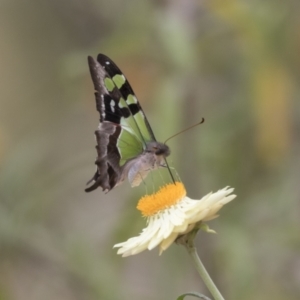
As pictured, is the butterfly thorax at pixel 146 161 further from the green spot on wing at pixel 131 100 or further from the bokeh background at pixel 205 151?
the bokeh background at pixel 205 151

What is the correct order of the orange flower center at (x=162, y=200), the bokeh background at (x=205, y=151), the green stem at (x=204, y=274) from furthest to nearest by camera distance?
the bokeh background at (x=205, y=151) < the orange flower center at (x=162, y=200) < the green stem at (x=204, y=274)

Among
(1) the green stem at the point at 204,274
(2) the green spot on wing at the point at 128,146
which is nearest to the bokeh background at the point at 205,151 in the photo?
(2) the green spot on wing at the point at 128,146

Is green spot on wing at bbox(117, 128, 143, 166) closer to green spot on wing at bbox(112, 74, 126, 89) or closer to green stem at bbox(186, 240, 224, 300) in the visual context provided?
green spot on wing at bbox(112, 74, 126, 89)

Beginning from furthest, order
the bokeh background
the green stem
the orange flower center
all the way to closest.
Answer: the bokeh background, the orange flower center, the green stem

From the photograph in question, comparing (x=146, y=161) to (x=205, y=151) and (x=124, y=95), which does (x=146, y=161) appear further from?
(x=205, y=151)

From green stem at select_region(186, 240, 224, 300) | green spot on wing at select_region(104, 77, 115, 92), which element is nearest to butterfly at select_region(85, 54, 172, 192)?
green spot on wing at select_region(104, 77, 115, 92)

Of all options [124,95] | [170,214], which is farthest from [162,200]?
[124,95]

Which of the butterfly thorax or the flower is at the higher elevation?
the butterfly thorax

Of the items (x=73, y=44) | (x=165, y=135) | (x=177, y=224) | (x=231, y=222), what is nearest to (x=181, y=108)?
(x=165, y=135)
